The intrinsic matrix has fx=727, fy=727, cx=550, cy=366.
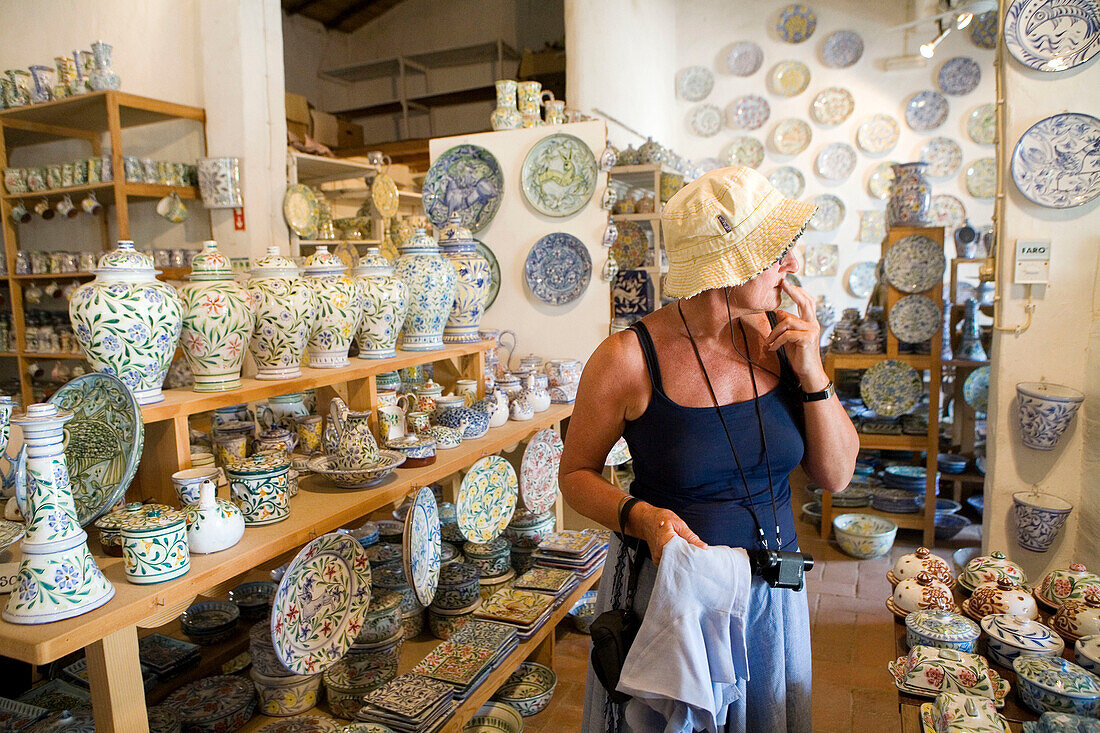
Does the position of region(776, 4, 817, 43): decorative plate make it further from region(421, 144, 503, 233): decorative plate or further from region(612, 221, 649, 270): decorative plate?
region(421, 144, 503, 233): decorative plate

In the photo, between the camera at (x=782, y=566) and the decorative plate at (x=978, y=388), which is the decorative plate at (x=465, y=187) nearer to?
the camera at (x=782, y=566)

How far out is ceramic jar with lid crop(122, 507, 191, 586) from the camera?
1328 millimetres

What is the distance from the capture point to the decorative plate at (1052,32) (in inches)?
99.3

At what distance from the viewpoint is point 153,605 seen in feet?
4.26

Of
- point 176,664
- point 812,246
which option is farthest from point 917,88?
point 176,664

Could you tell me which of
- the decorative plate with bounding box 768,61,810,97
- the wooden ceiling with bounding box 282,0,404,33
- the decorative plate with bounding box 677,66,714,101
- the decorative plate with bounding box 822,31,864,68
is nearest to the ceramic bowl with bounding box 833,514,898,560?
the decorative plate with bounding box 768,61,810,97

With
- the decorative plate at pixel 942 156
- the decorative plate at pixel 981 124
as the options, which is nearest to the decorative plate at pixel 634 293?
the decorative plate at pixel 942 156

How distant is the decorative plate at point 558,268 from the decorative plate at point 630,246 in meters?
1.02

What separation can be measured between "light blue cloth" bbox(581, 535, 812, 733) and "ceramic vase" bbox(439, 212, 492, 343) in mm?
1531

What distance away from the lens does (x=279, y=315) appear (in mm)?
1846

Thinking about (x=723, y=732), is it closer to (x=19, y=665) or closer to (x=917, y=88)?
(x=19, y=665)

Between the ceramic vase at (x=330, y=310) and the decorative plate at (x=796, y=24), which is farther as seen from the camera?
→ the decorative plate at (x=796, y=24)

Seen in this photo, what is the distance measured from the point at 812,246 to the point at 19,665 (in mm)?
6341

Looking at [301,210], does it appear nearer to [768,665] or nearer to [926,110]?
[768,665]
